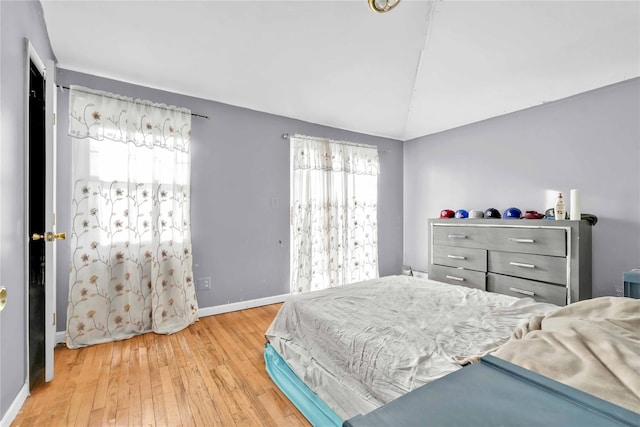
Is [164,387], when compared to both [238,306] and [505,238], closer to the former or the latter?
[238,306]

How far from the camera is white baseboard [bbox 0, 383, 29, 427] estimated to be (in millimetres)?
1431

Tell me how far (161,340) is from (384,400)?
85.3 inches

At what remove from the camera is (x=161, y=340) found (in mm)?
2490

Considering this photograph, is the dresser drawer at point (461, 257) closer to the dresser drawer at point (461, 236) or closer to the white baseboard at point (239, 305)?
the dresser drawer at point (461, 236)

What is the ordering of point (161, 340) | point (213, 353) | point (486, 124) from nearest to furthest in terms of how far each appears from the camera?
point (213, 353)
point (161, 340)
point (486, 124)

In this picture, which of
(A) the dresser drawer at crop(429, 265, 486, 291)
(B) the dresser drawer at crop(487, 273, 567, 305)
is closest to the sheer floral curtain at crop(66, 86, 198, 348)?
(A) the dresser drawer at crop(429, 265, 486, 291)

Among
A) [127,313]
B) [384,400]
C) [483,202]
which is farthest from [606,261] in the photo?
[127,313]

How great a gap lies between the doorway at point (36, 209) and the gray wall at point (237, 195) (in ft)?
2.03

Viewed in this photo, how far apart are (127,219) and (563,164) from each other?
4.24m

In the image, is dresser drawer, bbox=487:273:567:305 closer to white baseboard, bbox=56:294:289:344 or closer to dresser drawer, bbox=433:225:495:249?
dresser drawer, bbox=433:225:495:249

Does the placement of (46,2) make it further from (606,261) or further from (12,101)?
(606,261)

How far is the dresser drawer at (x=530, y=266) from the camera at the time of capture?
2451mm

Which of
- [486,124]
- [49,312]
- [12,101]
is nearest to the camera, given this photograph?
[12,101]

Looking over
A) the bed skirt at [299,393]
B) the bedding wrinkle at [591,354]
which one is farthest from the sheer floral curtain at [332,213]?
the bedding wrinkle at [591,354]
